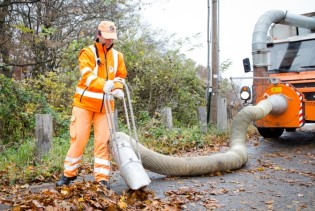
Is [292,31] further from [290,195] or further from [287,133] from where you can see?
[290,195]

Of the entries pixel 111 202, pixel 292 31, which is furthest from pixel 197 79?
pixel 111 202

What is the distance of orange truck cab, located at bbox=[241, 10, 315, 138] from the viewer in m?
7.87

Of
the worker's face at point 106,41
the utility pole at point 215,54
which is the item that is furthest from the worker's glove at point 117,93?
the utility pole at point 215,54

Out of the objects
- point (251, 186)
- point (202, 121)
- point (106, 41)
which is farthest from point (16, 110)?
point (251, 186)

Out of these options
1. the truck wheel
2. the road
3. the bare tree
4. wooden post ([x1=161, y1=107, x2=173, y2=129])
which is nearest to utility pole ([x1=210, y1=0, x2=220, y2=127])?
the truck wheel

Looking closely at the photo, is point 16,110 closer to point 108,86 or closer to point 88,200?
point 108,86

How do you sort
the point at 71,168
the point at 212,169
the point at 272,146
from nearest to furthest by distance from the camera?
the point at 71,168, the point at 212,169, the point at 272,146

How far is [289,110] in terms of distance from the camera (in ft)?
25.9

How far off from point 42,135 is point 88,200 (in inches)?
116

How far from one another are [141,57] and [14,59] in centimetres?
464

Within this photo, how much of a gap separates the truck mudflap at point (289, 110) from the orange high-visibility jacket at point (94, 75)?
448cm

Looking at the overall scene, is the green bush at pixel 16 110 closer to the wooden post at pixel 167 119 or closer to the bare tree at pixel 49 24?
the bare tree at pixel 49 24

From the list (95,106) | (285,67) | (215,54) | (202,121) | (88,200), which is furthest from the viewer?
(215,54)

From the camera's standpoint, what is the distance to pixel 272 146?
28.0ft
